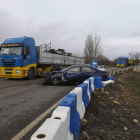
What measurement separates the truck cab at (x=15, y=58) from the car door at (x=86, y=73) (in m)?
5.05

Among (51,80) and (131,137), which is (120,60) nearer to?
(51,80)

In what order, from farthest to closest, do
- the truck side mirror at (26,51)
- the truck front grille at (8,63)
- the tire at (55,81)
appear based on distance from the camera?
1. the truck side mirror at (26,51)
2. the truck front grille at (8,63)
3. the tire at (55,81)

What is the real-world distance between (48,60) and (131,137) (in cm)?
1177

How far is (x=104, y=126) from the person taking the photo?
296 cm

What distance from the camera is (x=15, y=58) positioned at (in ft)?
32.0

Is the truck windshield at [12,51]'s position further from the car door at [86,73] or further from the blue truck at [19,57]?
the car door at [86,73]

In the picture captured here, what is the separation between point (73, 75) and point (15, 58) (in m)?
5.03

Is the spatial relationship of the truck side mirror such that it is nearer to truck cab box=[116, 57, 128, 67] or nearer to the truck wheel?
the truck wheel

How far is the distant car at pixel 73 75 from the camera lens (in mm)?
7605

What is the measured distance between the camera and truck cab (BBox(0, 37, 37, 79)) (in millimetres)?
9805

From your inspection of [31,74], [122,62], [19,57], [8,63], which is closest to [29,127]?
[19,57]

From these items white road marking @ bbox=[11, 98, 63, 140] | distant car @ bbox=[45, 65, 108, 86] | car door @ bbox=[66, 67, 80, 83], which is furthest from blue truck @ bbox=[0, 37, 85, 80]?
white road marking @ bbox=[11, 98, 63, 140]

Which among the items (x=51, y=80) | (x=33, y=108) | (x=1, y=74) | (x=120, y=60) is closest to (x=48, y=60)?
(x=1, y=74)

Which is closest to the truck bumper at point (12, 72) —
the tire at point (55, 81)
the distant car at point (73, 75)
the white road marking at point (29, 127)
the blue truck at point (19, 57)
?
the blue truck at point (19, 57)
